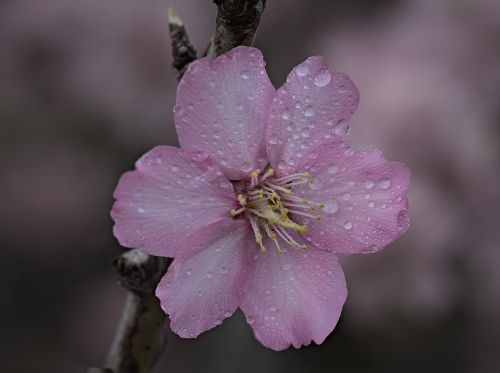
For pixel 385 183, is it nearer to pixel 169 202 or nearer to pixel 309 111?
pixel 309 111

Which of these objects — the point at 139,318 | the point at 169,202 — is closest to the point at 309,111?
the point at 169,202

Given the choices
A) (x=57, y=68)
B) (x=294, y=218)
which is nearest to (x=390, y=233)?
(x=294, y=218)

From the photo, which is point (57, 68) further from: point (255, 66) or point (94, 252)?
point (255, 66)

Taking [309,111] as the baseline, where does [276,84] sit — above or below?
below

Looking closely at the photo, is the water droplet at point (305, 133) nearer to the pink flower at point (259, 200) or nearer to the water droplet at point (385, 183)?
the pink flower at point (259, 200)

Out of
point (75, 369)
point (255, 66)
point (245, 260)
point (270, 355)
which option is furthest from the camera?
point (270, 355)

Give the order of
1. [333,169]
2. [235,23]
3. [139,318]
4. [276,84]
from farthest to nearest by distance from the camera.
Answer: [276,84] → [139,318] → [333,169] → [235,23]

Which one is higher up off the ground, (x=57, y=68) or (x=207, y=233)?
(x=207, y=233)

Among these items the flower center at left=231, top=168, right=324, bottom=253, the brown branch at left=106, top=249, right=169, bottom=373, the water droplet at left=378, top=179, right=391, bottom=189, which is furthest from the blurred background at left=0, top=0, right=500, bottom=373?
the water droplet at left=378, top=179, right=391, bottom=189

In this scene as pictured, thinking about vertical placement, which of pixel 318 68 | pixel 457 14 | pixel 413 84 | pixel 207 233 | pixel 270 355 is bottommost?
pixel 270 355
